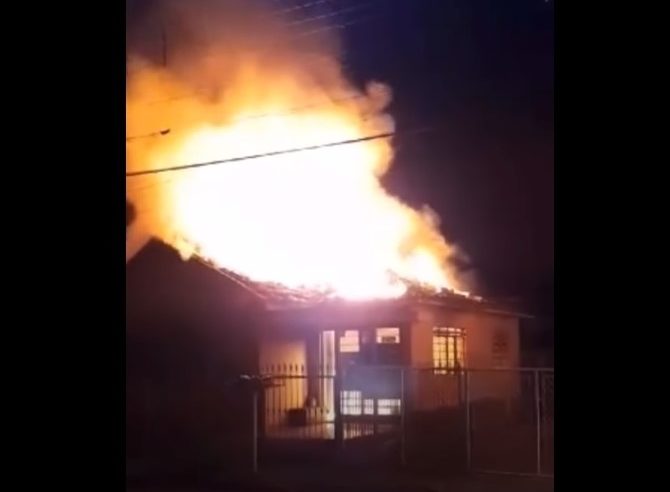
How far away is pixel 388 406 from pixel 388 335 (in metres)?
0.44

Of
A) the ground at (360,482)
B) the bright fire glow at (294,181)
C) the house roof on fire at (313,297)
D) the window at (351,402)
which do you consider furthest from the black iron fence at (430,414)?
the bright fire glow at (294,181)

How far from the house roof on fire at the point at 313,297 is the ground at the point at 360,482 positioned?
93 cm

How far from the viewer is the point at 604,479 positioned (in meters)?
1.45

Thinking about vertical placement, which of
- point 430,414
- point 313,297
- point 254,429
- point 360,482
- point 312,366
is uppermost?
point 313,297

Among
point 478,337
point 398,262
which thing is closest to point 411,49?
point 398,262

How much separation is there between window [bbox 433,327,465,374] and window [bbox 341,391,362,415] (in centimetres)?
53

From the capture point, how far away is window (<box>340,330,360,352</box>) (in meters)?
5.66

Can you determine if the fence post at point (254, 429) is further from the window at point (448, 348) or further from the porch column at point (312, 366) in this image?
the window at point (448, 348)

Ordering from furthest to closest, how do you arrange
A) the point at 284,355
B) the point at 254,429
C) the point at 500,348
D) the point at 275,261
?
1. the point at 284,355
2. the point at 254,429
3. the point at 275,261
4. the point at 500,348

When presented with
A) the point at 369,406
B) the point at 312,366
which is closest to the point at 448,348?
the point at 369,406

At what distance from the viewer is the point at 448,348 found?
5523 mm

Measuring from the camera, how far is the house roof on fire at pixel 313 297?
17.1 feet

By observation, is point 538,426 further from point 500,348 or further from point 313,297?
point 313,297

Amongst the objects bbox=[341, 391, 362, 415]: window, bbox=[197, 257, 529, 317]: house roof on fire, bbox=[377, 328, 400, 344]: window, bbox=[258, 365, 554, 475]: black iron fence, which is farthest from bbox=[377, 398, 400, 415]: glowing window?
bbox=[197, 257, 529, 317]: house roof on fire
